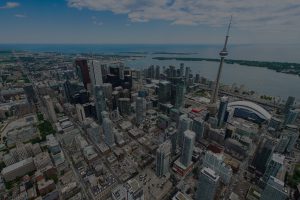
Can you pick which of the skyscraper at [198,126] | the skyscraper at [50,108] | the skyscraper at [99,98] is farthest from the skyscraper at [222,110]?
the skyscraper at [50,108]

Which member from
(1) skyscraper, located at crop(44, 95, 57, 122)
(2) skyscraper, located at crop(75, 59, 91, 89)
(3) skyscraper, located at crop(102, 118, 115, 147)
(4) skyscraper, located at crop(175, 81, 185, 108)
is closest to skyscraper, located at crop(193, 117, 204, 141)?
(4) skyscraper, located at crop(175, 81, 185, 108)

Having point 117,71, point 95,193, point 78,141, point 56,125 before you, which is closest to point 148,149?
point 95,193

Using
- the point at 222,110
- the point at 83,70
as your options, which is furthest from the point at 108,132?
the point at 83,70

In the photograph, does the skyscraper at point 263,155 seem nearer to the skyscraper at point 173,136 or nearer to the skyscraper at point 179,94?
the skyscraper at point 173,136

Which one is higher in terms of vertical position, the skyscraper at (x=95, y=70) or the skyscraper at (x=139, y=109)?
the skyscraper at (x=95, y=70)

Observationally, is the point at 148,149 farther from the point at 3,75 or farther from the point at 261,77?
the point at 3,75

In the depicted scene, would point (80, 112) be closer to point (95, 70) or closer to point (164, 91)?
point (95, 70)
